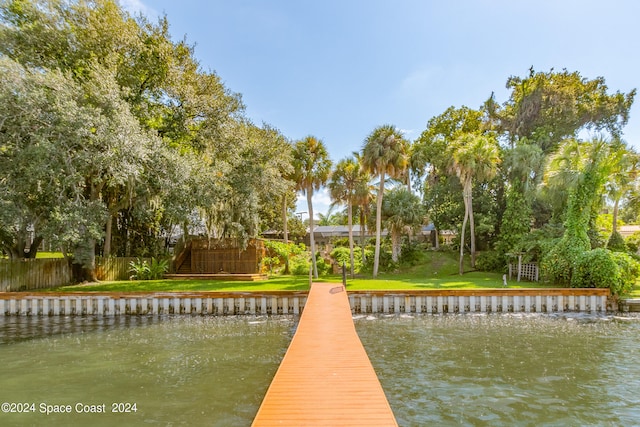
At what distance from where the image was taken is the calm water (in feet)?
21.2

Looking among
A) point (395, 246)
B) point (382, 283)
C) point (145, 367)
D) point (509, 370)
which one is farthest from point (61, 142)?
point (395, 246)

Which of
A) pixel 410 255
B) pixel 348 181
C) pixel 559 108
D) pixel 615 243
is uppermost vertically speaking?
Result: pixel 559 108

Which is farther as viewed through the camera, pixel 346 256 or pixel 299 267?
pixel 346 256

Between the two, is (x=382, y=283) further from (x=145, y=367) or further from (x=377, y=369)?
(x=145, y=367)

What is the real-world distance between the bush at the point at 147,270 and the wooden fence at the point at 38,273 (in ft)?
3.94

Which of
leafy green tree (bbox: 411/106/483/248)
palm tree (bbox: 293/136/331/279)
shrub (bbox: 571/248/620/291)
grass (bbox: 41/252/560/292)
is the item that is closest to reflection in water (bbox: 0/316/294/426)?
grass (bbox: 41/252/560/292)

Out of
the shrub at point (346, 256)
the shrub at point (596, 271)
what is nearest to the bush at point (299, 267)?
the shrub at point (346, 256)

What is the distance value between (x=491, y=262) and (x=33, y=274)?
2753cm

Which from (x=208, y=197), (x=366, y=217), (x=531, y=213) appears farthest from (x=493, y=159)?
(x=208, y=197)

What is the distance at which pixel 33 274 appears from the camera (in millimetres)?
18969

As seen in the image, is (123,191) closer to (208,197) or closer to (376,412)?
(208,197)

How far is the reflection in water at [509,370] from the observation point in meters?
6.46

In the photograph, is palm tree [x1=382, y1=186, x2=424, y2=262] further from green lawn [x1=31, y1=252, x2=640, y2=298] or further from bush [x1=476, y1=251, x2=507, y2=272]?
bush [x1=476, y1=251, x2=507, y2=272]

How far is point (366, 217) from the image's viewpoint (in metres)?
30.6
